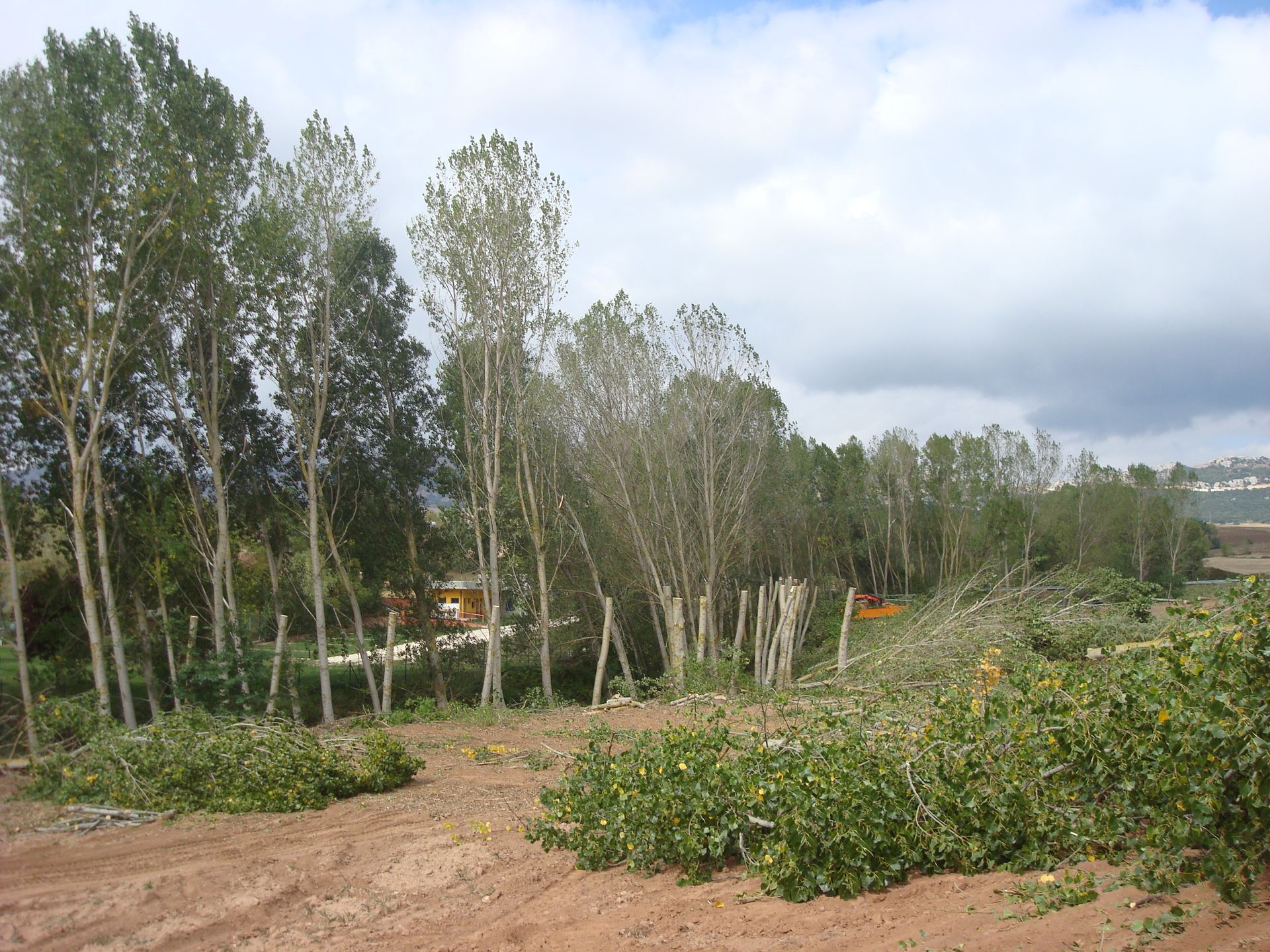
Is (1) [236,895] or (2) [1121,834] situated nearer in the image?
(2) [1121,834]

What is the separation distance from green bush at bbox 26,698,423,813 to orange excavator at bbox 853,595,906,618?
19806 mm

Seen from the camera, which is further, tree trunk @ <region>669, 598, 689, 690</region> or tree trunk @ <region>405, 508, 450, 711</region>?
tree trunk @ <region>405, 508, 450, 711</region>

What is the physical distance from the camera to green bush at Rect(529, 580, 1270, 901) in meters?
3.50

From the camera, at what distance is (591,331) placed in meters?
19.5

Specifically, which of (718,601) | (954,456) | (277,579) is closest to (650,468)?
(718,601)

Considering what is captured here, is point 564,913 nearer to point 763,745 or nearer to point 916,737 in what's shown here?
point 763,745

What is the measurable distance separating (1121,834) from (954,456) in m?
40.7

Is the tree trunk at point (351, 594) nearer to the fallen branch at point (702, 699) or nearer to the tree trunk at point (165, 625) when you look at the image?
the tree trunk at point (165, 625)

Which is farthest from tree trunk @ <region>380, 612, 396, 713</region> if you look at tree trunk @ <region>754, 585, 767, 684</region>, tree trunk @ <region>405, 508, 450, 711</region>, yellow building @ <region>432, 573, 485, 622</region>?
tree trunk @ <region>754, 585, 767, 684</region>

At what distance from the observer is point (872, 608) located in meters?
33.9

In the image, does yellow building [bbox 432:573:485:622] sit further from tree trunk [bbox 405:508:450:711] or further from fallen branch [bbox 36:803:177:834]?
fallen branch [bbox 36:803:177:834]

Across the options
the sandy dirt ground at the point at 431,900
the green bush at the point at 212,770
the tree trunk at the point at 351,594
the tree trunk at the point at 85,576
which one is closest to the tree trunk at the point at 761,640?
the tree trunk at the point at 351,594

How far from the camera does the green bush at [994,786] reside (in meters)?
3.50

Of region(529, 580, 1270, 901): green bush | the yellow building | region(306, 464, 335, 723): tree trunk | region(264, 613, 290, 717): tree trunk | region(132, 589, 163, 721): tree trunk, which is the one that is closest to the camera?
region(529, 580, 1270, 901): green bush
